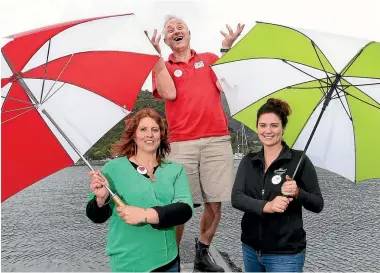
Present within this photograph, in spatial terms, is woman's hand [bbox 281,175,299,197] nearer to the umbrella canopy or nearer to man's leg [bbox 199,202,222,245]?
the umbrella canopy

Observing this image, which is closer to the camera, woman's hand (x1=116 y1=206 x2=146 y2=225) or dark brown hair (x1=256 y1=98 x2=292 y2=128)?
woman's hand (x1=116 y1=206 x2=146 y2=225)

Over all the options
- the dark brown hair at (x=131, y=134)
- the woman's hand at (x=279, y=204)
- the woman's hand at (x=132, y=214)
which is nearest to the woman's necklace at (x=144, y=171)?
the dark brown hair at (x=131, y=134)

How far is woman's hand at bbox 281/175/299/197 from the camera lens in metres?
2.50

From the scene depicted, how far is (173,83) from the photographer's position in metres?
3.79

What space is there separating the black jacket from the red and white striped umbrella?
3.40 feet

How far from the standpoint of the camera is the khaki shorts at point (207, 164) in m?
3.89

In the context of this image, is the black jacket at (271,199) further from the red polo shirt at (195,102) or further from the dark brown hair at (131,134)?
the red polo shirt at (195,102)

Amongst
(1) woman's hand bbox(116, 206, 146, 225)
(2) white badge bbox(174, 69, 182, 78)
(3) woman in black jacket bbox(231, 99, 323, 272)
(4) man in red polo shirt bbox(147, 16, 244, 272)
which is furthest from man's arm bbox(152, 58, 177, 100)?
(1) woman's hand bbox(116, 206, 146, 225)

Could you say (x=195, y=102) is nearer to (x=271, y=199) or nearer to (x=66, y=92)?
(x=66, y=92)

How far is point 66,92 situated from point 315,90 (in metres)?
1.84

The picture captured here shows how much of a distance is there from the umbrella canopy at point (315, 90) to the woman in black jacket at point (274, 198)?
28 centimetres

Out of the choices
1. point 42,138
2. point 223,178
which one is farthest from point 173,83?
point 42,138

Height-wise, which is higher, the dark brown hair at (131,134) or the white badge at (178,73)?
the white badge at (178,73)

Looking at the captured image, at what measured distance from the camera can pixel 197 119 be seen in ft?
12.6
